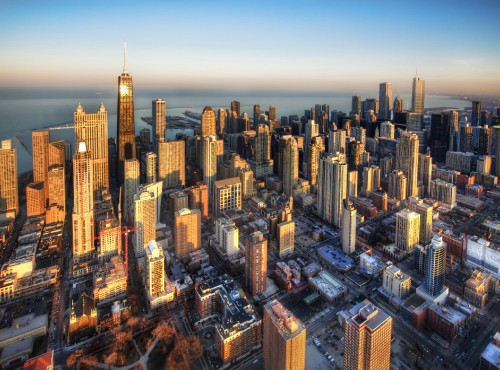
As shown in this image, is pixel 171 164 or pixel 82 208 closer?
pixel 82 208

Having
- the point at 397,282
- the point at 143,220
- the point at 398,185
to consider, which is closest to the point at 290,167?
the point at 398,185

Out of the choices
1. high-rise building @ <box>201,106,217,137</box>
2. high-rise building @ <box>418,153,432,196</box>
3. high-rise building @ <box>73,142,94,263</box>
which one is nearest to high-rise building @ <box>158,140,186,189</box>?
high-rise building @ <box>201,106,217,137</box>

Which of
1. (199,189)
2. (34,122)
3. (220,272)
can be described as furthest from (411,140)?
(34,122)

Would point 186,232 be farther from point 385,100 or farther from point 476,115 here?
point 385,100

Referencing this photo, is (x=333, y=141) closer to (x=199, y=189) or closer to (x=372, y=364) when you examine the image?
(x=199, y=189)

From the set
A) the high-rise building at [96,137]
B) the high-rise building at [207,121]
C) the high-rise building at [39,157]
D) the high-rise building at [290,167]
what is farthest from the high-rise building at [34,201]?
the high-rise building at [290,167]

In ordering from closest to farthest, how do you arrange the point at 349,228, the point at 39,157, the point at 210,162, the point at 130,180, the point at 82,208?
the point at 82,208, the point at 349,228, the point at 130,180, the point at 39,157, the point at 210,162

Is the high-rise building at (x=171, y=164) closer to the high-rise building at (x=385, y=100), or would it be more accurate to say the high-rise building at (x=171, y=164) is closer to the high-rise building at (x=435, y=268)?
the high-rise building at (x=435, y=268)
